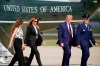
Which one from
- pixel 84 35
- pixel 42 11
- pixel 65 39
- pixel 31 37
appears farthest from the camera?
pixel 42 11

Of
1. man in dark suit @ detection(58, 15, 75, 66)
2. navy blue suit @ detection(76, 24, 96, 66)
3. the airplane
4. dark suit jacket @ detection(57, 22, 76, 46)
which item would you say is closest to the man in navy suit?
navy blue suit @ detection(76, 24, 96, 66)

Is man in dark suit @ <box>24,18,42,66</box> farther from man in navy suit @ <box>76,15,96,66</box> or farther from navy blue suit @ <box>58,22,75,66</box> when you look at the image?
man in navy suit @ <box>76,15,96,66</box>

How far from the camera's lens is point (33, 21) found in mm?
16625

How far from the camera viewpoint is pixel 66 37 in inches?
632

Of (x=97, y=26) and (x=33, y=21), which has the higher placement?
(x=33, y=21)

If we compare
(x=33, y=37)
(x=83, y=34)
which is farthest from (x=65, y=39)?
(x=33, y=37)

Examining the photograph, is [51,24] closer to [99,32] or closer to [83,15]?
[83,15]

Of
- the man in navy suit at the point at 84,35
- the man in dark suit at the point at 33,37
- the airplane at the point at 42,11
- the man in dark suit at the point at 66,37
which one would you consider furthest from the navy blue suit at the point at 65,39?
the airplane at the point at 42,11

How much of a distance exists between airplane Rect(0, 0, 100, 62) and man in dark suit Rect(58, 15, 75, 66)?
6.12ft

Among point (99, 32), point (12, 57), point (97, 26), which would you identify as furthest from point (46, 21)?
point (99, 32)

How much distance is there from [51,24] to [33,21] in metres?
1.63

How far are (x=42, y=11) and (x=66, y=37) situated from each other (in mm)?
2113

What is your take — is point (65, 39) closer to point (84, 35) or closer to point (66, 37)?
point (66, 37)

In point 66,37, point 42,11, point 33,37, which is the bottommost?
point 33,37
